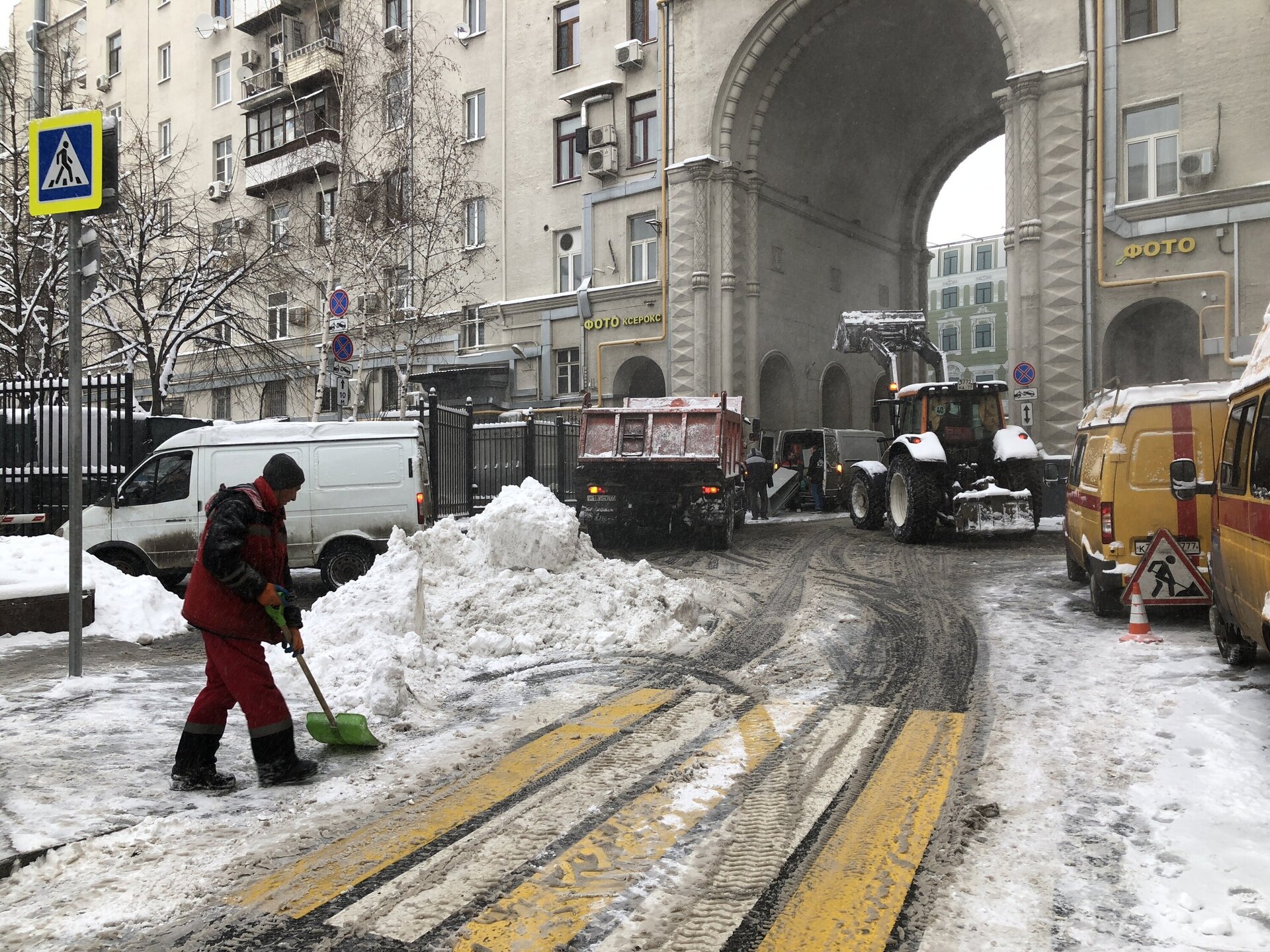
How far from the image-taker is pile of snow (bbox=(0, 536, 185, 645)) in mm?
8227

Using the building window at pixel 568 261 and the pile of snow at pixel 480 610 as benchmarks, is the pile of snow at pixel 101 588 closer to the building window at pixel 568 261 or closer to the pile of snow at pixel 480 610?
the pile of snow at pixel 480 610

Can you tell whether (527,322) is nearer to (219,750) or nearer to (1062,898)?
(219,750)

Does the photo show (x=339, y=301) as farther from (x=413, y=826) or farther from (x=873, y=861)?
(x=873, y=861)

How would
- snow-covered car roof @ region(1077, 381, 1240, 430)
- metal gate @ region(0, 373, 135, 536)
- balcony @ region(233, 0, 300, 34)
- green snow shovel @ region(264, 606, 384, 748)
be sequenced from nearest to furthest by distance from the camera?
green snow shovel @ region(264, 606, 384, 748)
snow-covered car roof @ region(1077, 381, 1240, 430)
metal gate @ region(0, 373, 135, 536)
balcony @ region(233, 0, 300, 34)

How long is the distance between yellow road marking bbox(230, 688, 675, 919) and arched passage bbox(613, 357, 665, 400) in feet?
74.5

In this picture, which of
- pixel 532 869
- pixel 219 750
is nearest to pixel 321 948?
pixel 532 869

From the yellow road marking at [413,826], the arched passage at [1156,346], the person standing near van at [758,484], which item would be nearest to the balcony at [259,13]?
the person standing near van at [758,484]

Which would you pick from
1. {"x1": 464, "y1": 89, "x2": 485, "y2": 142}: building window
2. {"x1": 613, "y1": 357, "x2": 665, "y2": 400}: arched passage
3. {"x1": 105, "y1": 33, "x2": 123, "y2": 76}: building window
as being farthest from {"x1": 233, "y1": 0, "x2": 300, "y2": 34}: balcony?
{"x1": 613, "y1": 357, "x2": 665, "y2": 400}: arched passage

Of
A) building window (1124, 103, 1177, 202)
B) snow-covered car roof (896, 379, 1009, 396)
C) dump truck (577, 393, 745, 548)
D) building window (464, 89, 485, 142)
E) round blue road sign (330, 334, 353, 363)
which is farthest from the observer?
building window (464, 89, 485, 142)

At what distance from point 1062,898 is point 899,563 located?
10.1 metres

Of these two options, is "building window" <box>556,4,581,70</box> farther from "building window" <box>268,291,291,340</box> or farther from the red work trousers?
the red work trousers

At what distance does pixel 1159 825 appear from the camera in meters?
4.05

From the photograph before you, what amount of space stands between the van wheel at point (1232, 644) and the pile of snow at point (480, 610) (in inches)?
151

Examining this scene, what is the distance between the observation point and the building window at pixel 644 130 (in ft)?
91.1
